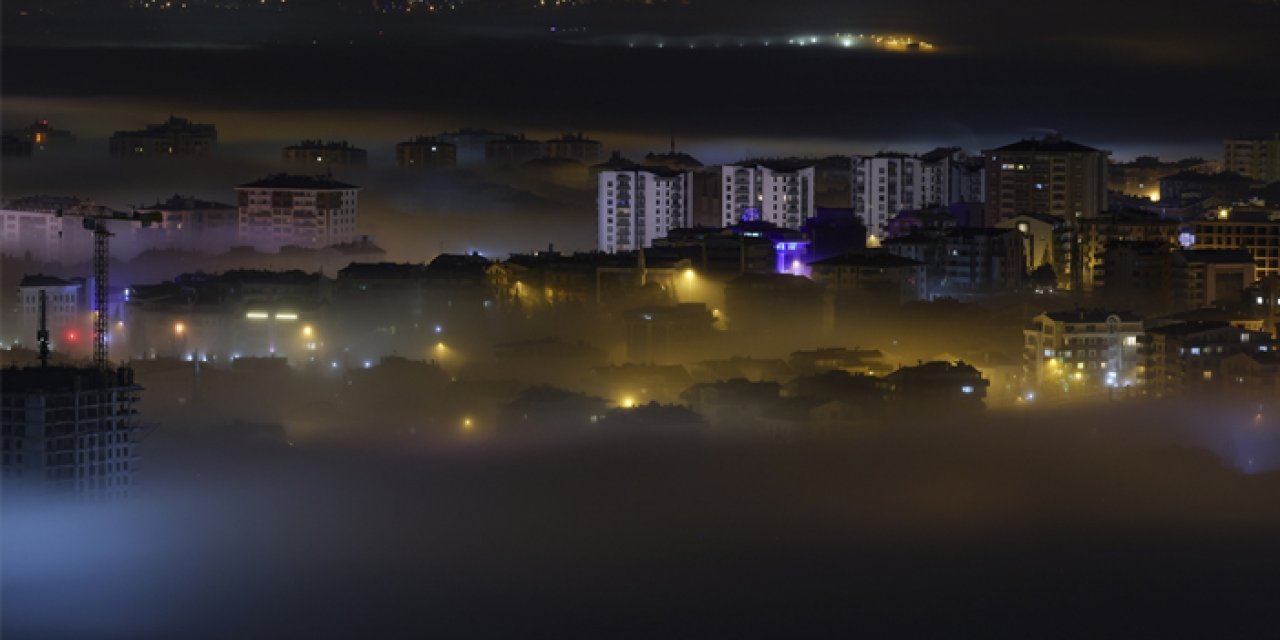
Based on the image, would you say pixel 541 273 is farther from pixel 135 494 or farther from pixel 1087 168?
pixel 135 494

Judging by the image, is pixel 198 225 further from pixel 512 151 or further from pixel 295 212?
pixel 512 151

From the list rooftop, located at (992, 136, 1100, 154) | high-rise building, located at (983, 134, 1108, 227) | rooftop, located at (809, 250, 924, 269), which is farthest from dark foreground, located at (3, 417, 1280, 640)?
rooftop, located at (992, 136, 1100, 154)

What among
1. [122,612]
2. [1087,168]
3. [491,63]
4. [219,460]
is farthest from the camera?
[491,63]

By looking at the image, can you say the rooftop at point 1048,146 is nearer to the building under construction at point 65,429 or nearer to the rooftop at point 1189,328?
the rooftop at point 1189,328

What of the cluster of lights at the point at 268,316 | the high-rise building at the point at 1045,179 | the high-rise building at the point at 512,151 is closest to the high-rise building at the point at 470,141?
the high-rise building at the point at 512,151

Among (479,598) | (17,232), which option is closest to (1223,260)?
(17,232)

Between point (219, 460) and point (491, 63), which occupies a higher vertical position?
point (491, 63)
